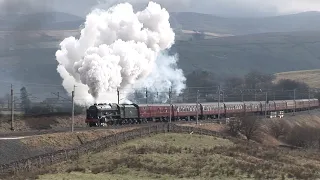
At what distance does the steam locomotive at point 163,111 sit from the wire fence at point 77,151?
1334cm

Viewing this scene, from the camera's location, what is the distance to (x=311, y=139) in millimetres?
100312

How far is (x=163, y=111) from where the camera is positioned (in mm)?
102750

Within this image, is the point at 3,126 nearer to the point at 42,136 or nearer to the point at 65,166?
the point at 42,136

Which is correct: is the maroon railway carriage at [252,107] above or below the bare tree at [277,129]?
above

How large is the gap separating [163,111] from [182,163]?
53.4 metres

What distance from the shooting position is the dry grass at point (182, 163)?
44.5 m

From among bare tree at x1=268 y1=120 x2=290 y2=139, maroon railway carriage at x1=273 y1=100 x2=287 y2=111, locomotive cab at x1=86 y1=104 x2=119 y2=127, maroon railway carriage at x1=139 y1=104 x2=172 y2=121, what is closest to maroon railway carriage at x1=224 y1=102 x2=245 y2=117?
bare tree at x1=268 y1=120 x2=290 y2=139

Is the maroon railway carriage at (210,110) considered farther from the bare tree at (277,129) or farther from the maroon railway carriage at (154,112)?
the maroon railway carriage at (154,112)

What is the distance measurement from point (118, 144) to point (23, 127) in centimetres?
2511

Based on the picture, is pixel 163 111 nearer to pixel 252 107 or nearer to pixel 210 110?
pixel 210 110

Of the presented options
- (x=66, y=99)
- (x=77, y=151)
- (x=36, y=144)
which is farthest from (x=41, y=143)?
(x=66, y=99)

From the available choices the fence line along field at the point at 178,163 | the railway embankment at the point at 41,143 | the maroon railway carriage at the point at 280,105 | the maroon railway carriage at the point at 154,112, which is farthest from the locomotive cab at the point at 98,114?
the maroon railway carriage at the point at 280,105

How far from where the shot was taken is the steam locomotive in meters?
84.4

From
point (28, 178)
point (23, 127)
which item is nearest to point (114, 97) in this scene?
point (23, 127)
